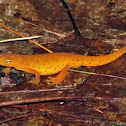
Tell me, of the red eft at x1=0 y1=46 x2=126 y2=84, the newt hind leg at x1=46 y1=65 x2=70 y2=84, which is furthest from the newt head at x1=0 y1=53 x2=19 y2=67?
the newt hind leg at x1=46 y1=65 x2=70 y2=84

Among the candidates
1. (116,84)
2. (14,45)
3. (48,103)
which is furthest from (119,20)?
(48,103)

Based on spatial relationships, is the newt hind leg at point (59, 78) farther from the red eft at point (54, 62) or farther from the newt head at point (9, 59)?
the newt head at point (9, 59)

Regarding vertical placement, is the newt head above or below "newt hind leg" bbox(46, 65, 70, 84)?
above

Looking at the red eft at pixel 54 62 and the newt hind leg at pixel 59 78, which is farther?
the red eft at pixel 54 62

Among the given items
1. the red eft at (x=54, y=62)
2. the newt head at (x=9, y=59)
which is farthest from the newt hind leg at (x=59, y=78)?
the newt head at (x=9, y=59)

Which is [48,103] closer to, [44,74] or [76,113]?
[76,113]

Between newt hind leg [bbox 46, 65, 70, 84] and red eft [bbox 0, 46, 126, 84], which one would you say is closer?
newt hind leg [bbox 46, 65, 70, 84]

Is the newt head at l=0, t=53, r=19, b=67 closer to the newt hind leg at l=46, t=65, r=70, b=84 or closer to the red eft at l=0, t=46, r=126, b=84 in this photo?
the red eft at l=0, t=46, r=126, b=84

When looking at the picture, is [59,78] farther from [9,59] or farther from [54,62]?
[9,59]
